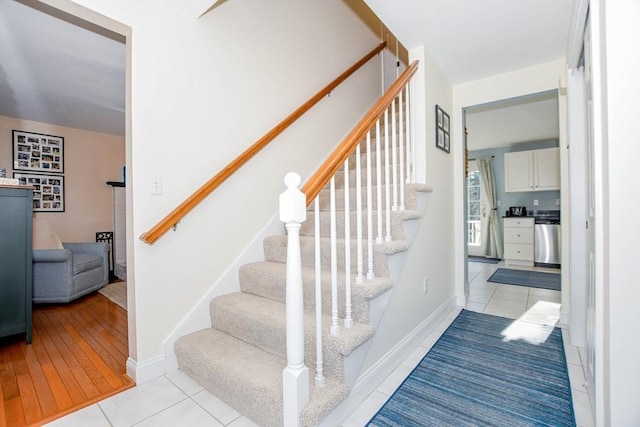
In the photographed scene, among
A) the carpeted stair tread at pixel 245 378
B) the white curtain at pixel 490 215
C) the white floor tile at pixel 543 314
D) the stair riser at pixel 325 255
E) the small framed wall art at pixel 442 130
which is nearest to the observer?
the carpeted stair tread at pixel 245 378

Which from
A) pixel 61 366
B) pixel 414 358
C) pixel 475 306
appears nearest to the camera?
pixel 61 366

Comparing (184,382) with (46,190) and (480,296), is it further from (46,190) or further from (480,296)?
(46,190)

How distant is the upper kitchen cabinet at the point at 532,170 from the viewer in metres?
5.54

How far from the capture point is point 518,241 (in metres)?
5.73

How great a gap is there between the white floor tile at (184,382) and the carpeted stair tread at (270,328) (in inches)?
12.9

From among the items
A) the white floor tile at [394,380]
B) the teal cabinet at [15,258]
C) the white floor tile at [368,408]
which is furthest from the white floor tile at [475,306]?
the teal cabinet at [15,258]

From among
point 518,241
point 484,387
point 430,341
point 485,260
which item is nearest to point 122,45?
point 430,341

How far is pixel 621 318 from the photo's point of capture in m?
1.04

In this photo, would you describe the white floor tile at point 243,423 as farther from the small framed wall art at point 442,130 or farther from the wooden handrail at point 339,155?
the small framed wall art at point 442,130

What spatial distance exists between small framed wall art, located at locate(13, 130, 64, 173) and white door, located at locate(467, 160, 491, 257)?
774 centimetres

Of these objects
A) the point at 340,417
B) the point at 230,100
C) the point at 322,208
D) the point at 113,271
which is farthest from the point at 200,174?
the point at 113,271

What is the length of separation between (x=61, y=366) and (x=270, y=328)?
4.89 ft

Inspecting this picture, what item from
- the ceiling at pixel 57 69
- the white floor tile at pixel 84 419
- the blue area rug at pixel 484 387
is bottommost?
the blue area rug at pixel 484 387

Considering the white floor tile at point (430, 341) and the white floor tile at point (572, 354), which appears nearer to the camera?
the white floor tile at point (572, 354)
